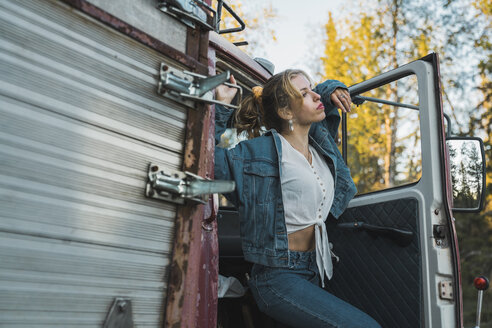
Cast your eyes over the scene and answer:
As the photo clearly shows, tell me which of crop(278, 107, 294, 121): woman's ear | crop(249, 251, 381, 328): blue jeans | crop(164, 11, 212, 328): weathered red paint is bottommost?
crop(249, 251, 381, 328): blue jeans

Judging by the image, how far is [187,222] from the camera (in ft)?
4.03

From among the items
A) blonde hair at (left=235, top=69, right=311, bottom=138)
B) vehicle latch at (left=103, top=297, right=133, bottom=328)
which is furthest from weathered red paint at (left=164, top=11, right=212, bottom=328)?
blonde hair at (left=235, top=69, right=311, bottom=138)

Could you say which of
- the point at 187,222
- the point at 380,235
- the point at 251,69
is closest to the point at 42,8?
the point at 187,222

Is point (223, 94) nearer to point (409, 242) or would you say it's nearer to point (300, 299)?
point (300, 299)

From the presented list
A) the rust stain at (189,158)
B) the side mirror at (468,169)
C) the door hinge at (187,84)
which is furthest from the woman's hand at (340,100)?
the rust stain at (189,158)

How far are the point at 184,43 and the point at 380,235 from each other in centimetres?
145

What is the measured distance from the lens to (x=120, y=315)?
40.6 inches

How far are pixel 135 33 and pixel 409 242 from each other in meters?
1.59

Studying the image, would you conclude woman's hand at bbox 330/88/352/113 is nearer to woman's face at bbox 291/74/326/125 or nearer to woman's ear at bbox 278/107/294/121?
woman's face at bbox 291/74/326/125

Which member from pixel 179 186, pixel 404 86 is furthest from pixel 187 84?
pixel 404 86

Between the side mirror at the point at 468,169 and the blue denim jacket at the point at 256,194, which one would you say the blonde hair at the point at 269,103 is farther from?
the side mirror at the point at 468,169

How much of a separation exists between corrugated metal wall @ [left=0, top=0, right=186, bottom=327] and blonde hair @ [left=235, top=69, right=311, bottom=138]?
1.15m

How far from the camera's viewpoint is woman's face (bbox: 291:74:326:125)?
2236 mm

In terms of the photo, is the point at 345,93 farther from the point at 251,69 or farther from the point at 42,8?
the point at 42,8
